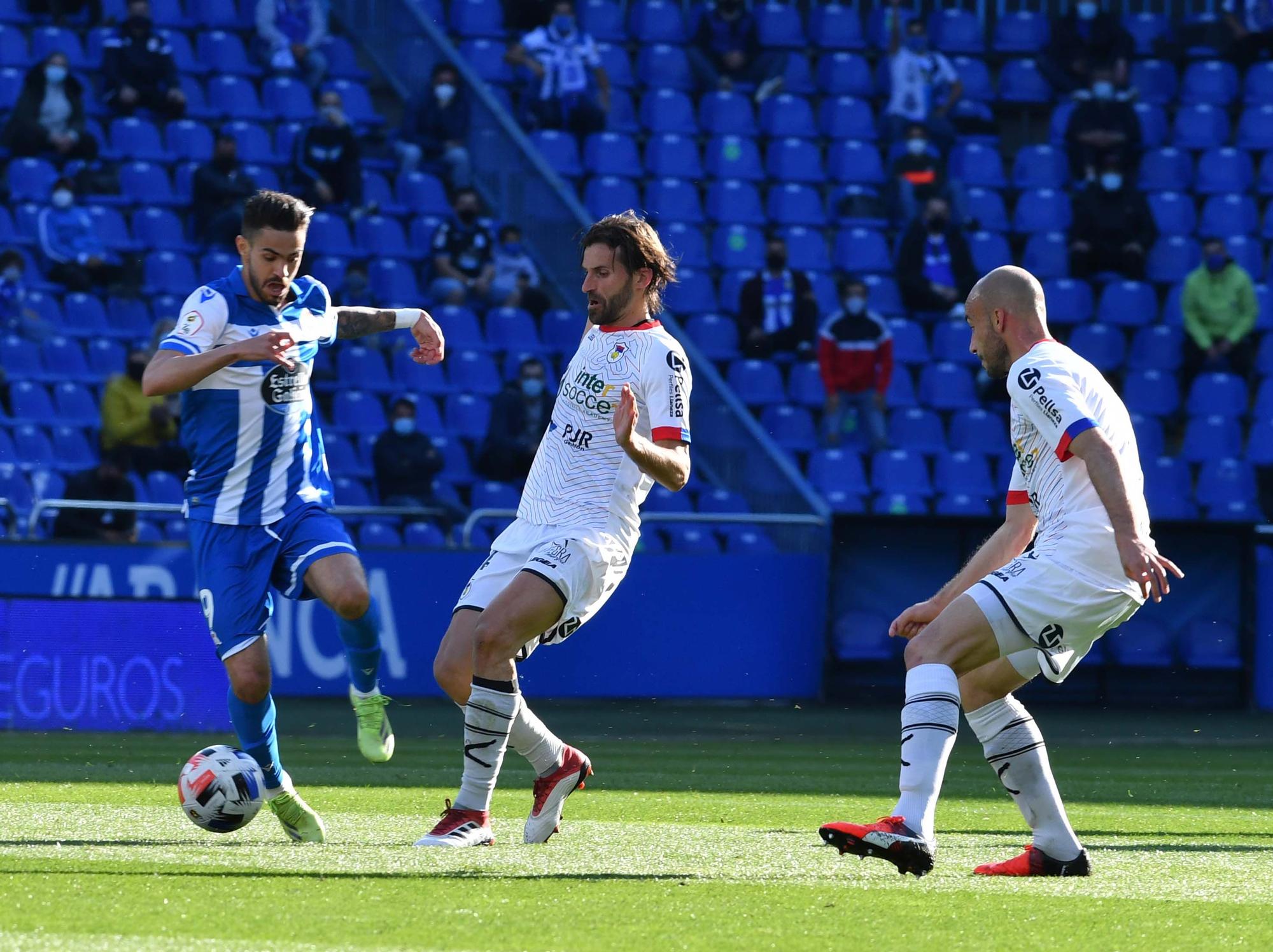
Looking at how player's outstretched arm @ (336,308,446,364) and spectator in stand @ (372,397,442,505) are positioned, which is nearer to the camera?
player's outstretched arm @ (336,308,446,364)

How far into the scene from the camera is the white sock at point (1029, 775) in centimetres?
602

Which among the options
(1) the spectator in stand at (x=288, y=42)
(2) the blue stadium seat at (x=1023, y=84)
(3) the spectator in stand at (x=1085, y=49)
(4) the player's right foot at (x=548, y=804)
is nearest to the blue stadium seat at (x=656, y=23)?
(1) the spectator in stand at (x=288, y=42)

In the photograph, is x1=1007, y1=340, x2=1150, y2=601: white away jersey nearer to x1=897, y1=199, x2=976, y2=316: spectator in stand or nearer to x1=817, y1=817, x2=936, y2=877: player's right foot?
x1=817, y1=817, x2=936, y2=877: player's right foot

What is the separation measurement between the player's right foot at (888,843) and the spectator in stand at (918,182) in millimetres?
13170

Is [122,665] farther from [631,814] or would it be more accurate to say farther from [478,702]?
[478,702]

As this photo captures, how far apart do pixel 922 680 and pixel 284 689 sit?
29.6 ft

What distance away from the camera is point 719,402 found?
1558cm

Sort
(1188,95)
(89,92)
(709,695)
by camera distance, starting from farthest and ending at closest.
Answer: (1188,95)
(89,92)
(709,695)

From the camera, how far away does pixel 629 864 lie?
6.11 metres

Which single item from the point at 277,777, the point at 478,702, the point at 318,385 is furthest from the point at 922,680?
the point at 318,385

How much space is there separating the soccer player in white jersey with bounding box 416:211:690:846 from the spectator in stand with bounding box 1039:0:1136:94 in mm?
13629

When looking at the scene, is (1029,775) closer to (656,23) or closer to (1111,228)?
(1111,228)

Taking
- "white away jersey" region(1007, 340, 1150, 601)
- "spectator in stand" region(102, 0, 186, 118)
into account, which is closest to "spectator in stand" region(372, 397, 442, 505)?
"spectator in stand" region(102, 0, 186, 118)

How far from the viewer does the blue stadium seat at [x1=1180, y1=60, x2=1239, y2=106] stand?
20016 mm
